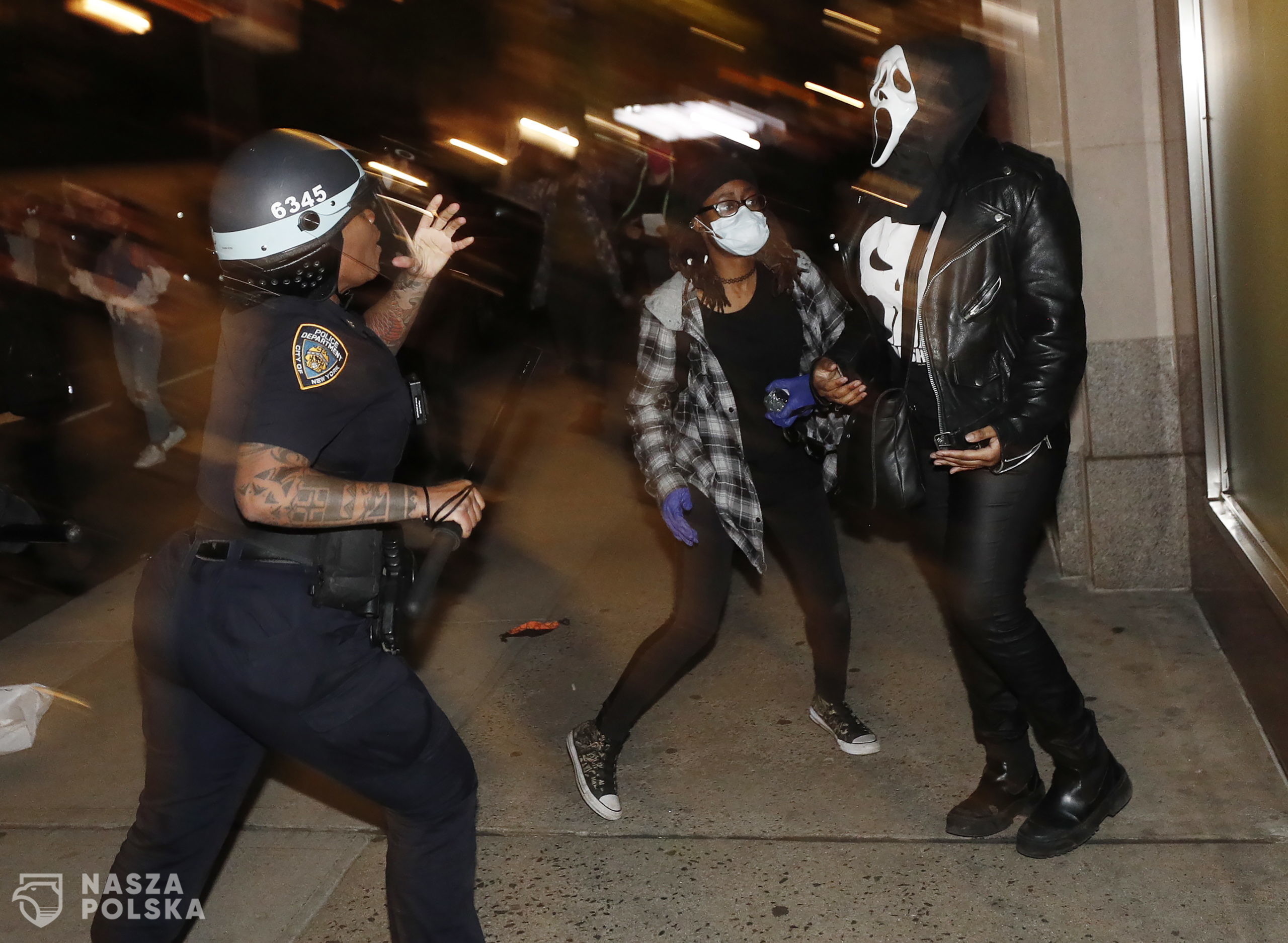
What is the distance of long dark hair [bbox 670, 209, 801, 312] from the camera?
11.7ft

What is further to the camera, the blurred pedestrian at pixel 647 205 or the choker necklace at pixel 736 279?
the blurred pedestrian at pixel 647 205

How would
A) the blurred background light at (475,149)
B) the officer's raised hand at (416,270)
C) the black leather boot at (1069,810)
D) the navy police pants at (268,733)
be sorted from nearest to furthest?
the navy police pants at (268,733), the officer's raised hand at (416,270), the black leather boot at (1069,810), the blurred background light at (475,149)

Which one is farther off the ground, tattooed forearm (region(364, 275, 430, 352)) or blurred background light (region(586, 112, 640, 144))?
tattooed forearm (region(364, 275, 430, 352))

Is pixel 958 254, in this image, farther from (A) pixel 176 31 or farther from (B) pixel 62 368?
(A) pixel 176 31

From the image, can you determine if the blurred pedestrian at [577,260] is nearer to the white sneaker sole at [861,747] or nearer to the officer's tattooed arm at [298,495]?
the white sneaker sole at [861,747]

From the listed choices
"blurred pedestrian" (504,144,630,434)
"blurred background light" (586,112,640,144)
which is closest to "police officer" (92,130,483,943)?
"blurred pedestrian" (504,144,630,434)

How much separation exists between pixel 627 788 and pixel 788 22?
26.7 metres

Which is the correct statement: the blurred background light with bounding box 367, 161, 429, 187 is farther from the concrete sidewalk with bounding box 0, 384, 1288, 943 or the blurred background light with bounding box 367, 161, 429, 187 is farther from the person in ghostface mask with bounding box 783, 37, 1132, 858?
the person in ghostface mask with bounding box 783, 37, 1132, 858

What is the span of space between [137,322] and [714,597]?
235 inches

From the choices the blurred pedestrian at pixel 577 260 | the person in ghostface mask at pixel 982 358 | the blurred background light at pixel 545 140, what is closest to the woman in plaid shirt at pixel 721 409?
the person in ghostface mask at pixel 982 358

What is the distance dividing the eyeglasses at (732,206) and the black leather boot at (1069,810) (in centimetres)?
175

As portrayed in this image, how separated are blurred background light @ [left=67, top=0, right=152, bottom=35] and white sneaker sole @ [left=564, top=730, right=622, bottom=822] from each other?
11.7 metres

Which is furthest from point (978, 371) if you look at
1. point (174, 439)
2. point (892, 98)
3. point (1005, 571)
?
point (174, 439)

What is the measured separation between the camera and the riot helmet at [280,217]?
247 centimetres
